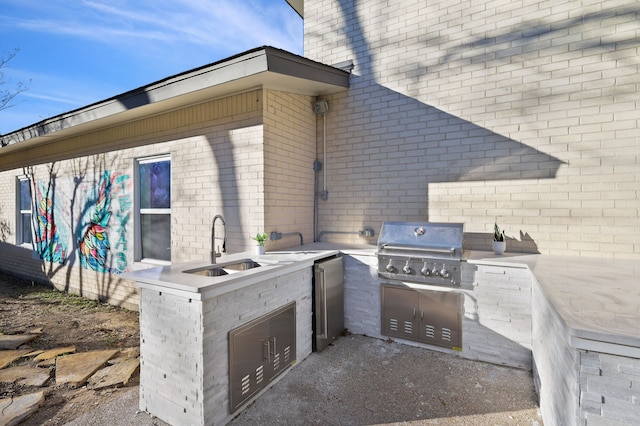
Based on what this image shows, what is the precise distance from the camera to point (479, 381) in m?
2.80

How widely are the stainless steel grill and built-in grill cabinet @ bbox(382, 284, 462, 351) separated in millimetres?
164

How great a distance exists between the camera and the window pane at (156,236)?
4.82 metres

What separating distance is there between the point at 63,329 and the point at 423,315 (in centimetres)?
490

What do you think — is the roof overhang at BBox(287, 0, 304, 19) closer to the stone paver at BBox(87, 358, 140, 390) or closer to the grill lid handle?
the grill lid handle

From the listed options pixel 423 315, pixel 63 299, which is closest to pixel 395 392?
pixel 423 315

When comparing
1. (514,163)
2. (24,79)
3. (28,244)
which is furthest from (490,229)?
(24,79)

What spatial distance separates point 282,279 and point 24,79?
8.85 metres

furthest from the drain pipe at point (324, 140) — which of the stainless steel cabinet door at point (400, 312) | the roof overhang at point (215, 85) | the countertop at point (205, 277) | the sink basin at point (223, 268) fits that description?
the sink basin at point (223, 268)

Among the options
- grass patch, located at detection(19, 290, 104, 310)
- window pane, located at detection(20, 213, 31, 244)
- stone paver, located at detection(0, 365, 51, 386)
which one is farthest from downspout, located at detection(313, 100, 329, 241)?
window pane, located at detection(20, 213, 31, 244)

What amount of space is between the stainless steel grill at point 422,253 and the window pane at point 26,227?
8632 mm

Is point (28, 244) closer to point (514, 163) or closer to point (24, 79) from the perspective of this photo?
point (24, 79)

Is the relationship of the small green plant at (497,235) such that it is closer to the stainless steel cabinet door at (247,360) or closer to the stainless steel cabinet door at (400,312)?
the stainless steel cabinet door at (400,312)

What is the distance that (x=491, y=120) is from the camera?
12.5ft

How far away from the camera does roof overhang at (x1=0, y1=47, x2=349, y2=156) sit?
340 centimetres
